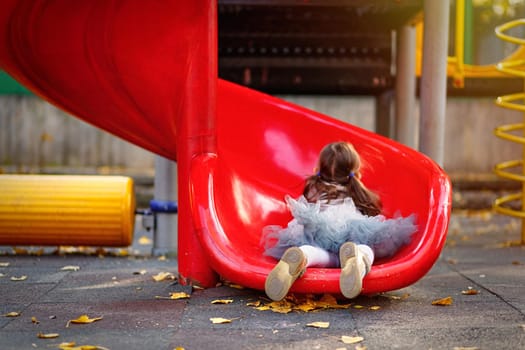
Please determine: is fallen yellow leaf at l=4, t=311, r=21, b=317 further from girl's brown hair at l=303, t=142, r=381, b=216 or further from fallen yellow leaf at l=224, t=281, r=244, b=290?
girl's brown hair at l=303, t=142, r=381, b=216

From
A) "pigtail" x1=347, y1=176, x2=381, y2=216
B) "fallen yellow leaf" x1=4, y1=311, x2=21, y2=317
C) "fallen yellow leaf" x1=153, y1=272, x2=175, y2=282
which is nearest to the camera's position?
"fallen yellow leaf" x1=4, y1=311, x2=21, y2=317

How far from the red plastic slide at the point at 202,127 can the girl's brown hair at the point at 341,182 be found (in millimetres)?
303

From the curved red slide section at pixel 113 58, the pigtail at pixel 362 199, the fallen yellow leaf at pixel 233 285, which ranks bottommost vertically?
the fallen yellow leaf at pixel 233 285

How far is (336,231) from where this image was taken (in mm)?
3688

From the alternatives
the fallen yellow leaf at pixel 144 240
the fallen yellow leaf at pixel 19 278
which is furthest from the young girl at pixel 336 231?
the fallen yellow leaf at pixel 144 240

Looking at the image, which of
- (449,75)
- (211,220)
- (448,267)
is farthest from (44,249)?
(449,75)

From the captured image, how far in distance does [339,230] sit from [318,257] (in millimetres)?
175

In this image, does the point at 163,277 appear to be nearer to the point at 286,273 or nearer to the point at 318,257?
the point at 318,257

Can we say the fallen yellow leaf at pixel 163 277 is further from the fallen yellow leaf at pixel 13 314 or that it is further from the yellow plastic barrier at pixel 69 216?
the fallen yellow leaf at pixel 13 314

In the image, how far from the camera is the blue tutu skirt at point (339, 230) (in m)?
3.70

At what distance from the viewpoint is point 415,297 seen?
373 cm

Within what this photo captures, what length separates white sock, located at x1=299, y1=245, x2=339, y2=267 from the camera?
11.8 feet

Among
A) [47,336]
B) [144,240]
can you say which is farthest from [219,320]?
[144,240]

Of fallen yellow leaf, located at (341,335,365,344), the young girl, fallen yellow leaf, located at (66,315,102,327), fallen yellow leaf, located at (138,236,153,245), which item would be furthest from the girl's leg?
fallen yellow leaf, located at (138,236,153,245)
